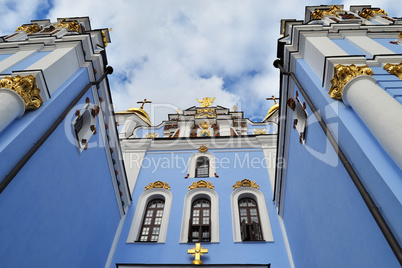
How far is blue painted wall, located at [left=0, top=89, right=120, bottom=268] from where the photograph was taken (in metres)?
5.23

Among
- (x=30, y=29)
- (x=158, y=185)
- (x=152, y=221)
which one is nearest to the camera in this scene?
(x=152, y=221)

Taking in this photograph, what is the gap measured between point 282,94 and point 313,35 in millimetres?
1937

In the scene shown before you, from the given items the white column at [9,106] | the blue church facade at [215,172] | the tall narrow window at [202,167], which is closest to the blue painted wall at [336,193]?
the blue church facade at [215,172]

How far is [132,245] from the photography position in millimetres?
9312

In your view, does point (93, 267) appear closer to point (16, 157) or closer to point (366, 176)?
point (16, 157)

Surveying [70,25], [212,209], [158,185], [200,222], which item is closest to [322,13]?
[212,209]

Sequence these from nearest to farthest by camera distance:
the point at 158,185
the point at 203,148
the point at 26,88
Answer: the point at 26,88, the point at 158,185, the point at 203,148

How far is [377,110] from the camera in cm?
463

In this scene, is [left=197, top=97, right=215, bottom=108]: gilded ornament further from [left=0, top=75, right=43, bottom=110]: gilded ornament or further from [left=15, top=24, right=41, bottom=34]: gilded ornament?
[left=0, top=75, right=43, bottom=110]: gilded ornament

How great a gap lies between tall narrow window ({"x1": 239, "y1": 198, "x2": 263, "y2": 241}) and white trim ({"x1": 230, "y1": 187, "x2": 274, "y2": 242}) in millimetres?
164

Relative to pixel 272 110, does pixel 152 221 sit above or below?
below

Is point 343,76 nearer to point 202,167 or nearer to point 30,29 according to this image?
point 202,167

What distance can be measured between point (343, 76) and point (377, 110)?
134 cm

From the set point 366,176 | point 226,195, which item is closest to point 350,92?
point 366,176
